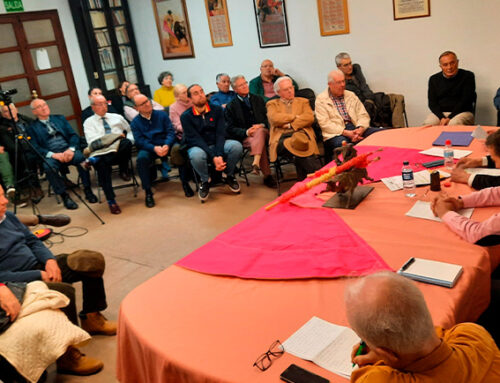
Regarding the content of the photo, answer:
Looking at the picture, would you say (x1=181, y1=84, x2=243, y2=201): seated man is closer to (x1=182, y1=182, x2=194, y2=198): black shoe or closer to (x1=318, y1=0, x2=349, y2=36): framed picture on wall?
(x1=182, y1=182, x2=194, y2=198): black shoe

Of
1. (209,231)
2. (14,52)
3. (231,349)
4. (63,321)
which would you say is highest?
(14,52)

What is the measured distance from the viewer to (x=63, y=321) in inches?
98.7

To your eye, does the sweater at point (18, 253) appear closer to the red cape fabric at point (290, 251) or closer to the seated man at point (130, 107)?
the red cape fabric at point (290, 251)

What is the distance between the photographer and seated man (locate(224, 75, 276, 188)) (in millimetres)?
5461

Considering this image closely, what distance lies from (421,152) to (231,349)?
7.74 ft

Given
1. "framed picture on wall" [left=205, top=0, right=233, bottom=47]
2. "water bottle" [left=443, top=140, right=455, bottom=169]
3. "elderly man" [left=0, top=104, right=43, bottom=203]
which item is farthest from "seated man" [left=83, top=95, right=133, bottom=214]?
"water bottle" [left=443, top=140, right=455, bottom=169]

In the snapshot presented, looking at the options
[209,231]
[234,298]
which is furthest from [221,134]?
[234,298]

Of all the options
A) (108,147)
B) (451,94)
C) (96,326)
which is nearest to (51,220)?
(96,326)

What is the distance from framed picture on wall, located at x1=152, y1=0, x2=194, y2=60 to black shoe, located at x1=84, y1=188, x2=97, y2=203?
3.08m

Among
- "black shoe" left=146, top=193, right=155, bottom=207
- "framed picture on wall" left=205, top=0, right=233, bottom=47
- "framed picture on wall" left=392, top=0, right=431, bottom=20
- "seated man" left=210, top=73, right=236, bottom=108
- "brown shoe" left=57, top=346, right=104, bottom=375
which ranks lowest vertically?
"brown shoe" left=57, top=346, right=104, bottom=375

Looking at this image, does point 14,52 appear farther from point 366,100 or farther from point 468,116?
point 468,116

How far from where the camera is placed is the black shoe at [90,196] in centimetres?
586

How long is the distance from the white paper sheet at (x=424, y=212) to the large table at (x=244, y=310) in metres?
0.06

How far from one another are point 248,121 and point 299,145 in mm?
1013
